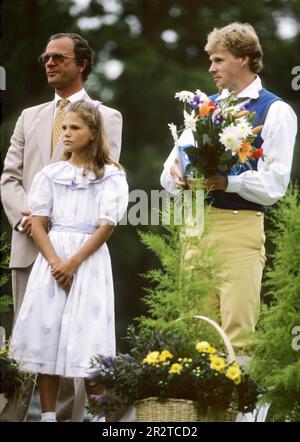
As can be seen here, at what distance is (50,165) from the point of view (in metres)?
6.90

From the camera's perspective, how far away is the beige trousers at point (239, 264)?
677 centimetres

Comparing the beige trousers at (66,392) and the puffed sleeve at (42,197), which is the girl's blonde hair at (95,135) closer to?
the puffed sleeve at (42,197)

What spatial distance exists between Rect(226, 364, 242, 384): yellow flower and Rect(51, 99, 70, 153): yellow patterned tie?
1853mm

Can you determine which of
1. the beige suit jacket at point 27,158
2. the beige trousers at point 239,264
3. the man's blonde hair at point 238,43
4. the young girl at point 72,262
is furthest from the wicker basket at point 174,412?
the man's blonde hair at point 238,43

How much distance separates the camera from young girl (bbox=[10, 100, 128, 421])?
665 cm

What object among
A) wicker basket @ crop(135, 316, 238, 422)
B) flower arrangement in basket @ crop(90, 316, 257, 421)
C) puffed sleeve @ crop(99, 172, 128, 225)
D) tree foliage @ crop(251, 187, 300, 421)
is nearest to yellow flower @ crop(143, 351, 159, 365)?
flower arrangement in basket @ crop(90, 316, 257, 421)

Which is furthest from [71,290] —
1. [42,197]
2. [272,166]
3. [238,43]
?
[238,43]

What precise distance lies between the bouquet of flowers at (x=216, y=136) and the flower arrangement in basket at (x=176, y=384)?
39.7 inches

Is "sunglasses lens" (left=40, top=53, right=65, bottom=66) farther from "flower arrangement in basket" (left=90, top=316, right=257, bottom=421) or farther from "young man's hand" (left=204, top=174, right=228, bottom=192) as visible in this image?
"flower arrangement in basket" (left=90, top=316, right=257, bottom=421)

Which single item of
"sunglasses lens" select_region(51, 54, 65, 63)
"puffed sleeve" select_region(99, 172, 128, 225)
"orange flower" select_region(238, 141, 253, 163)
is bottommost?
"puffed sleeve" select_region(99, 172, 128, 225)

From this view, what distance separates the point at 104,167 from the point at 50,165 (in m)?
0.28

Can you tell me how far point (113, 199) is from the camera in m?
6.81

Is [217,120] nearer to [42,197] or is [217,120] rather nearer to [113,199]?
[113,199]

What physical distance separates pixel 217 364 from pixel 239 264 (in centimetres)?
105
